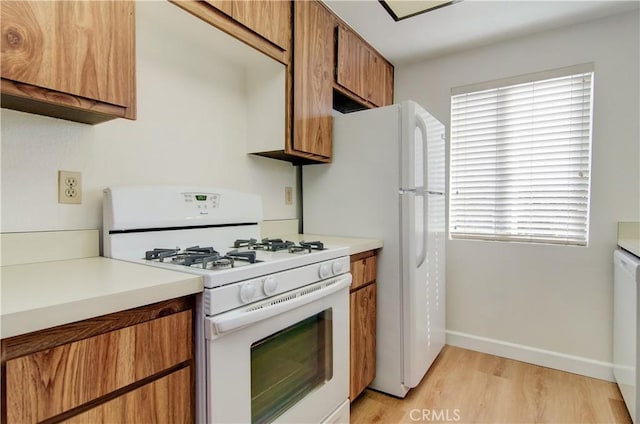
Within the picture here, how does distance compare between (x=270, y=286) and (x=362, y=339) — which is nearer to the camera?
(x=270, y=286)

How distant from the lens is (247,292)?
1051mm

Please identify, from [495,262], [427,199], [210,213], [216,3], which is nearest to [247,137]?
[210,213]

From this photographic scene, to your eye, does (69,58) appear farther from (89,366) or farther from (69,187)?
(89,366)

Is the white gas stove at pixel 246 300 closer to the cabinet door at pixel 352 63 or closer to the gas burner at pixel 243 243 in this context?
the gas burner at pixel 243 243

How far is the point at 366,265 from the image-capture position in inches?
73.7

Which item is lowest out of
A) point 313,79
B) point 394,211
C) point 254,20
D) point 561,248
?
point 561,248

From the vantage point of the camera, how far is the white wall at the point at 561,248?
6.98 ft

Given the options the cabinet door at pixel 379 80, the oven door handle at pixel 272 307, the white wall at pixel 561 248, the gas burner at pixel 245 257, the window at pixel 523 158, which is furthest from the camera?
the cabinet door at pixel 379 80

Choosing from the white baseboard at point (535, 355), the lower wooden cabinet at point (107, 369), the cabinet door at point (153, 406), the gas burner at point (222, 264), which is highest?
the gas burner at point (222, 264)

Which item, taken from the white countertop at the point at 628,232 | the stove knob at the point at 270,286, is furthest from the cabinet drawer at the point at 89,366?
the white countertop at the point at 628,232

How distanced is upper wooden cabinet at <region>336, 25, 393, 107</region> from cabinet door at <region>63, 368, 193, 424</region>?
6.07 feet

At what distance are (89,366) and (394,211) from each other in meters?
1.52

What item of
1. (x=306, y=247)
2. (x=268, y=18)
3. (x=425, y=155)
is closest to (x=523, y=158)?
(x=425, y=155)

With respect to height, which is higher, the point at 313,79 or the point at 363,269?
the point at 313,79
